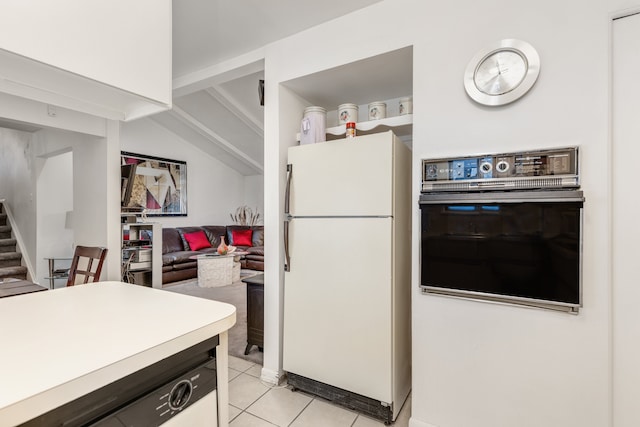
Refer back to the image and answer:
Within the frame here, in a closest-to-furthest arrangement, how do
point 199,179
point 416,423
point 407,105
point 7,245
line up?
point 416,423
point 407,105
point 7,245
point 199,179

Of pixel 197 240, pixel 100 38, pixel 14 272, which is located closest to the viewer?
pixel 100 38

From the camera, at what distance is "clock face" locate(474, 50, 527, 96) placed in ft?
4.96

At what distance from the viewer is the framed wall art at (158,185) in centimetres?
575

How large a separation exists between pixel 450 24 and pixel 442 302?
4.91ft

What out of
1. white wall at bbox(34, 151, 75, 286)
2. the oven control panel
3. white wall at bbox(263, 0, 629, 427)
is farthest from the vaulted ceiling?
white wall at bbox(34, 151, 75, 286)

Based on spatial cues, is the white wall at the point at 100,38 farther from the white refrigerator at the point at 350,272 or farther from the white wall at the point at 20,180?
the white wall at the point at 20,180

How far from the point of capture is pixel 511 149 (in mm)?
1535

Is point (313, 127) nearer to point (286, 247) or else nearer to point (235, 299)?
point (286, 247)

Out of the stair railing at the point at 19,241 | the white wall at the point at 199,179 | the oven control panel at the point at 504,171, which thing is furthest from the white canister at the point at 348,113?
the stair railing at the point at 19,241

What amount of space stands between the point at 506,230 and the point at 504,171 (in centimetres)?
29

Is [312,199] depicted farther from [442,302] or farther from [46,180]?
[46,180]

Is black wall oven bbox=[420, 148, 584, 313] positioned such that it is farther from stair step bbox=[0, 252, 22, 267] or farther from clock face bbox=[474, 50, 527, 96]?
stair step bbox=[0, 252, 22, 267]

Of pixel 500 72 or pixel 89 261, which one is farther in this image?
pixel 89 261

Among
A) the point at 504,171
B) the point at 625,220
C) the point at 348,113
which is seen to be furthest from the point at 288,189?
the point at 625,220
